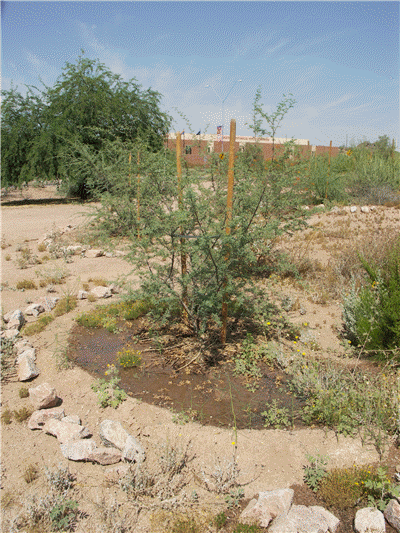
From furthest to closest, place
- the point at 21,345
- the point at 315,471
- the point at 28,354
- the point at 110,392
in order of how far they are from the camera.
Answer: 1. the point at 21,345
2. the point at 28,354
3. the point at 110,392
4. the point at 315,471

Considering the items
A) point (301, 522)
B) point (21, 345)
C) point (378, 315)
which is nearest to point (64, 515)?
point (301, 522)

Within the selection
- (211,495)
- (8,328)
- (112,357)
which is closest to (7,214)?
(8,328)

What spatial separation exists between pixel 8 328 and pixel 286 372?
3.60m

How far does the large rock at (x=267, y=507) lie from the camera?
252 cm

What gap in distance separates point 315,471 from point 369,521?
49 cm

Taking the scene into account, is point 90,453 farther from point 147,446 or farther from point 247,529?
point 247,529

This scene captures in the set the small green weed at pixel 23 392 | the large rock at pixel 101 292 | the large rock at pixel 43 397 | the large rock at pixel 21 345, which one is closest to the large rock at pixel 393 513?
the large rock at pixel 43 397

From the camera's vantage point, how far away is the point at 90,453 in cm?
306

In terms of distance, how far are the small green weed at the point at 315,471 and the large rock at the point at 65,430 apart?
69.8 inches

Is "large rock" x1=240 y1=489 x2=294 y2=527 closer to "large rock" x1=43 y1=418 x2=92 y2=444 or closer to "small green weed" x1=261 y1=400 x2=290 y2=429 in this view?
"small green weed" x1=261 y1=400 x2=290 y2=429

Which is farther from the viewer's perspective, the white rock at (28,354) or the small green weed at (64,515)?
the white rock at (28,354)

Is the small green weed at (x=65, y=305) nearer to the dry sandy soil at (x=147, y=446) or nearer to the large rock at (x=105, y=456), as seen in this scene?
the dry sandy soil at (x=147, y=446)

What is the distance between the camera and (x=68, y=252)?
8766 millimetres

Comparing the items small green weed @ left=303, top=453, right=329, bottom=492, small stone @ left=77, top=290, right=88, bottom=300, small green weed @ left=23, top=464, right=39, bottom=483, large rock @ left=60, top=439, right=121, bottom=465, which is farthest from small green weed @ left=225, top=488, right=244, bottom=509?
small stone @ left=77, top=290, right=88, bottom=300
